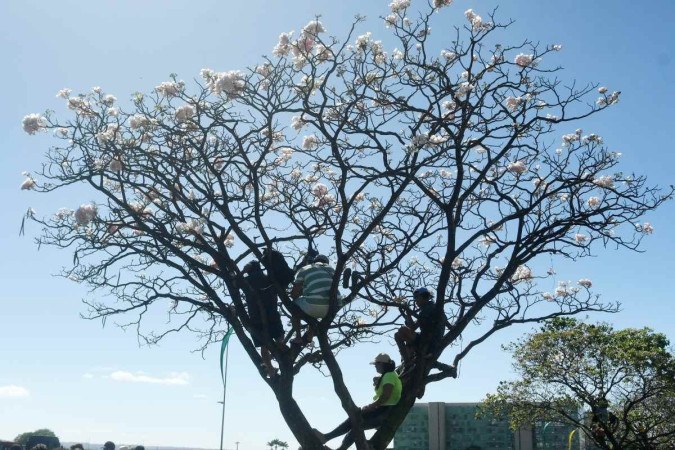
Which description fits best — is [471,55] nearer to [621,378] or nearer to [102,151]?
[102,151]

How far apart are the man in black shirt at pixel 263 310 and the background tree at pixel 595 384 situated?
17381mm

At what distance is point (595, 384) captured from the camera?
24219 millimetres

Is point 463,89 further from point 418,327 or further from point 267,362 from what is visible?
point 267,362

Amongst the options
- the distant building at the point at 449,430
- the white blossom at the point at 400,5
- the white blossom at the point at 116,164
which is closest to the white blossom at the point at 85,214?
the white blossom at the point at 116,164

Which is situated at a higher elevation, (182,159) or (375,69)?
(375,69)

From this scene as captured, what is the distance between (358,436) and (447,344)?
4.59ft

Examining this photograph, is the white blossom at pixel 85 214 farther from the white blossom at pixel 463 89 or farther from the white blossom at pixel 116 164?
the white blossom at pixel 463 89

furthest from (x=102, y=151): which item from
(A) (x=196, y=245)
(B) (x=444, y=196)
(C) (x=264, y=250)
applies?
(B) (x=444, y=196)

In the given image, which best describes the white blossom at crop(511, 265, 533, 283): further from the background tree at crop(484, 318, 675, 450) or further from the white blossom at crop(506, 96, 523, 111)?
the background tree at crop(484, 318, 675, 450)

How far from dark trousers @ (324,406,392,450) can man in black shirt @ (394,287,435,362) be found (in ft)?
2.18

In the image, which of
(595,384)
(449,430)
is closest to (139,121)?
(595,384)

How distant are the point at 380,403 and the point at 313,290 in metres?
1.28

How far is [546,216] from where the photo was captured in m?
9.60

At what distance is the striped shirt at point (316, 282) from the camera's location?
7.61 m
